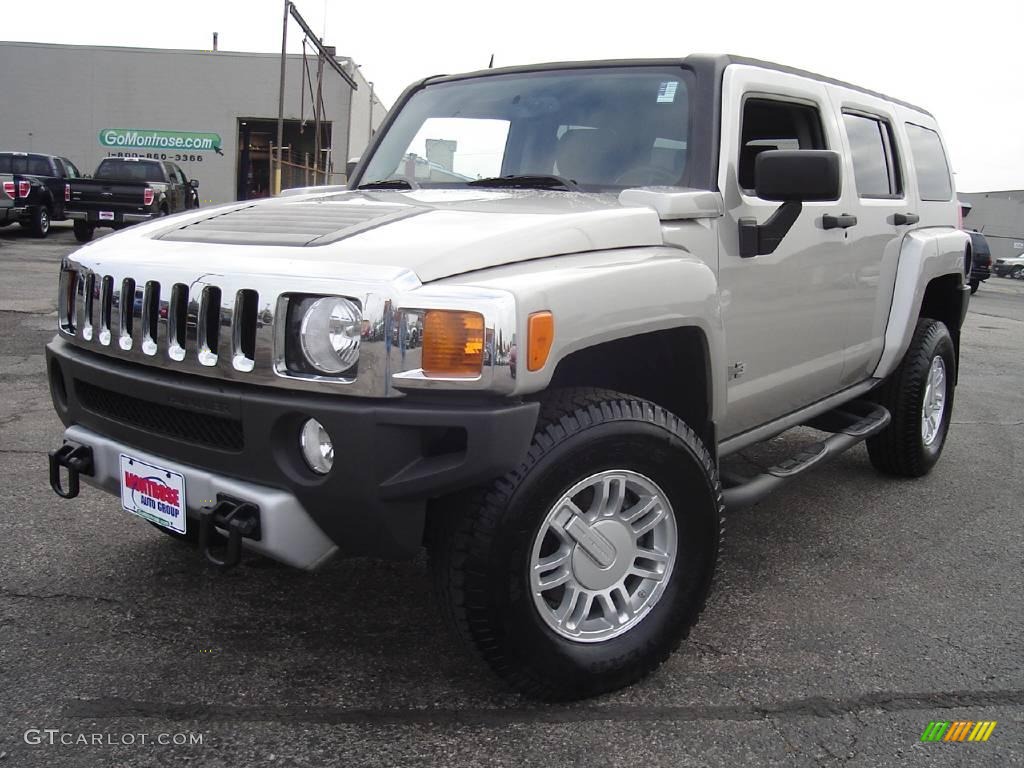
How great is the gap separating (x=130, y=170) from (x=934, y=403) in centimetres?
1775

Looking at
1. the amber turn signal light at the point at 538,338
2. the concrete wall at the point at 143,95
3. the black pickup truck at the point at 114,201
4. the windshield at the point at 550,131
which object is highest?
the concrete wall at the point at 143,95

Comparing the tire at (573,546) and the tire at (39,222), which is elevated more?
the tire at (573,546)

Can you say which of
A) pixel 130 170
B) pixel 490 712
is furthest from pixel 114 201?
pixel 490 712

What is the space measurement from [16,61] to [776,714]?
3430 cm

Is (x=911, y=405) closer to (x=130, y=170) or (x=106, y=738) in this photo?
(x=106, y=738)

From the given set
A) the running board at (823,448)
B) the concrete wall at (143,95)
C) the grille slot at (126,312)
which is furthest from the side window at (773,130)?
the concrete wall at (143,95)

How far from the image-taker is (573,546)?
2.51 meters

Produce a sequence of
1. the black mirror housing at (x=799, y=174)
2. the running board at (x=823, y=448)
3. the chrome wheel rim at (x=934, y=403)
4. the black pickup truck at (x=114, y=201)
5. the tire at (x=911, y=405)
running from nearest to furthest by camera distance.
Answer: the black mirror housing at (x=799, y=174) → the running board at (x=823, y=448) → the tire at (x=911, y=405) → the chrome wheel rim at (x=934, y=403) → the black pickup truck at (x=114, y=201)

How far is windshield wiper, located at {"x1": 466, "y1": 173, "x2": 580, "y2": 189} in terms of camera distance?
3186 millimetres

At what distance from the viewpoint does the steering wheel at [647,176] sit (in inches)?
122

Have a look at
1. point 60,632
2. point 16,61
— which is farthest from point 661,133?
point 16,61

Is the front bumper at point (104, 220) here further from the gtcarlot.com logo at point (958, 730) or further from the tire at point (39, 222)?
the gtcarlot.com logo at point (958, 730)

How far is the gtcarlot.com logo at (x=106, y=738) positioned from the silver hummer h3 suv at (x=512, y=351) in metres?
0.45

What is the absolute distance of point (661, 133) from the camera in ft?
10.4
